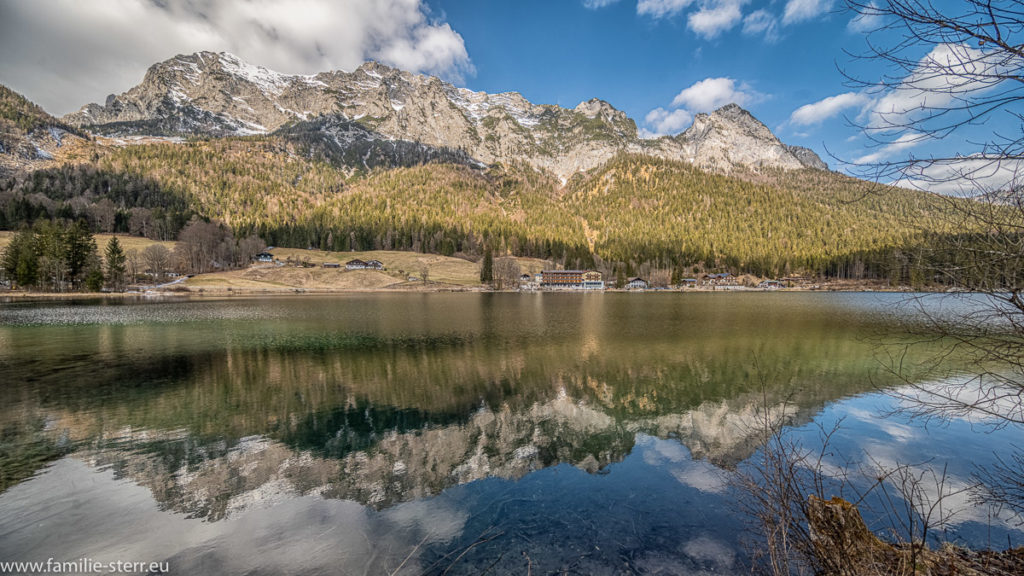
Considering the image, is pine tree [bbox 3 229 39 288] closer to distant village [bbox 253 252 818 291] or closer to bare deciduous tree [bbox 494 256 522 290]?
distant village [bbox 253 252 818 291]

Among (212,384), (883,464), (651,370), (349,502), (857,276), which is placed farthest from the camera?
(857,276)

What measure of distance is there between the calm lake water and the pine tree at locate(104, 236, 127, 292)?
85636 mm

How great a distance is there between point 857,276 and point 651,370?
164 metres

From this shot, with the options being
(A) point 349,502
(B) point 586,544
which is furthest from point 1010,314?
(A) point 349,502

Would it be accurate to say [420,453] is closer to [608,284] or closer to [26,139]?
[608,284]

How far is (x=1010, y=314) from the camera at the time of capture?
177 inches

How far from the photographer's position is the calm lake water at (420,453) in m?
7.75

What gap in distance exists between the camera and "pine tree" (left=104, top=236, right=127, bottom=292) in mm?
89188

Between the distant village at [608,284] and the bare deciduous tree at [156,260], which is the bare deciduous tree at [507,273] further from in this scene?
the bare deciduous tree at [156,260]

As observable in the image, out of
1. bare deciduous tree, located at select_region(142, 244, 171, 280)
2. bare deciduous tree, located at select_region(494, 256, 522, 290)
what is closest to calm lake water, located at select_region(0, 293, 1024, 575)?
bare deciduous tree, located at select_region(142, 244, 171, 280)

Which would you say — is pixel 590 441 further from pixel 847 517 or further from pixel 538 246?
pixel 538 246

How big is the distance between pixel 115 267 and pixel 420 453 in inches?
4489

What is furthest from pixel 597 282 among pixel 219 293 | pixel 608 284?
pixel 219 293

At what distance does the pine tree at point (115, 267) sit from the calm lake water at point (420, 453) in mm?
85636
